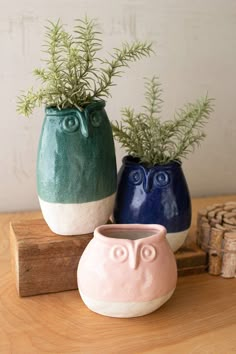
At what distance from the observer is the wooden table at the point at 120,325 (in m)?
0.47

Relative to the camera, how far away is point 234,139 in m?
1.00

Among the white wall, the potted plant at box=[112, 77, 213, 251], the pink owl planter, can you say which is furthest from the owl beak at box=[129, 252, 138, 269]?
the white wall

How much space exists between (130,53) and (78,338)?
0.31m

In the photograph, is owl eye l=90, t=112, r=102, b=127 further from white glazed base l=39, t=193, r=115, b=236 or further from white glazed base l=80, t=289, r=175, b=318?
white glazed base l=80, t=289, r=175, b=318

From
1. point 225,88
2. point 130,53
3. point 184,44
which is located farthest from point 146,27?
point 130,53

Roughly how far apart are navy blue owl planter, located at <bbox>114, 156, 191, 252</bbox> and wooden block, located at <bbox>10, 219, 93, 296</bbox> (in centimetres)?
A: 6

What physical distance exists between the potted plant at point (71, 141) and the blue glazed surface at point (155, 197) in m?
0.04

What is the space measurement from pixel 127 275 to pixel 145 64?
0.51 meters

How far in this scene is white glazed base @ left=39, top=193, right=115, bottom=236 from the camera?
56 cm

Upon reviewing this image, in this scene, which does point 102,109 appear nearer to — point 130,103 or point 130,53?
point 130,53

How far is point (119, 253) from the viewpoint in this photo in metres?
0.50

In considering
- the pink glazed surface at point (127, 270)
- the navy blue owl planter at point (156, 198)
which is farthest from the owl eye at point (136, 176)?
the pink glazed surface at point (127, 270)

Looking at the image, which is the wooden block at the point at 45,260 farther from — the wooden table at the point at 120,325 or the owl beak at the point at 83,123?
the owl beak at the point at 83,123

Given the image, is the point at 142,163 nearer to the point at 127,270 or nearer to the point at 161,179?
the point at 161,179
